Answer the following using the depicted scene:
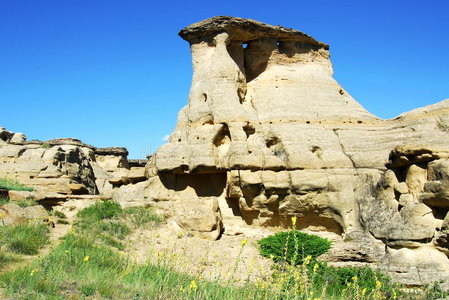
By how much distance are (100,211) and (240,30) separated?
9248 mm

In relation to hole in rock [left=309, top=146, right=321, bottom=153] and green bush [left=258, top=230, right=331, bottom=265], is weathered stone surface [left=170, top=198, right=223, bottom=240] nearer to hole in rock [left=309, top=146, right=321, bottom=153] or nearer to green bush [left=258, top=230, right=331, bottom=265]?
green bush [left=258, top=230, right=331, bottom=265]

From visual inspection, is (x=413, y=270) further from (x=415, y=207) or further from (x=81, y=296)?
(x=81, y=296)

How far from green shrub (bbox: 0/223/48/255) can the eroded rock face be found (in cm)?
491

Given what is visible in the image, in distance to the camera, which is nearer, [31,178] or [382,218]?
[382,218]

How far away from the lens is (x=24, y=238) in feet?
33.0

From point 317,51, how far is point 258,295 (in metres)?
16.1

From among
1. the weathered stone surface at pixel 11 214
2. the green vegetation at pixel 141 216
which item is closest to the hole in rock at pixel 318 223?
the green vegetation at pixel 141 216

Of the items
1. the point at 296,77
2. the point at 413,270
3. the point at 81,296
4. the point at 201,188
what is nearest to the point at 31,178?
the point at 201,188

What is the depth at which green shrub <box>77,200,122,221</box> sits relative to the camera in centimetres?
1494

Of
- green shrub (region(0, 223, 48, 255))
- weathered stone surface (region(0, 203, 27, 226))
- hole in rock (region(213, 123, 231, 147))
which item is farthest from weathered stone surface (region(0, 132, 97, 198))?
hole in rock (region(213, 123, 231, 147))

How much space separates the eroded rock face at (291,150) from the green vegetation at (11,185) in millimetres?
4618

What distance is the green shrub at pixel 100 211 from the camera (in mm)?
14941

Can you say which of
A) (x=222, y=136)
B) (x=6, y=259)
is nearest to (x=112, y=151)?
(x=222, y=136)

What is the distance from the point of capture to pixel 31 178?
1784cm
